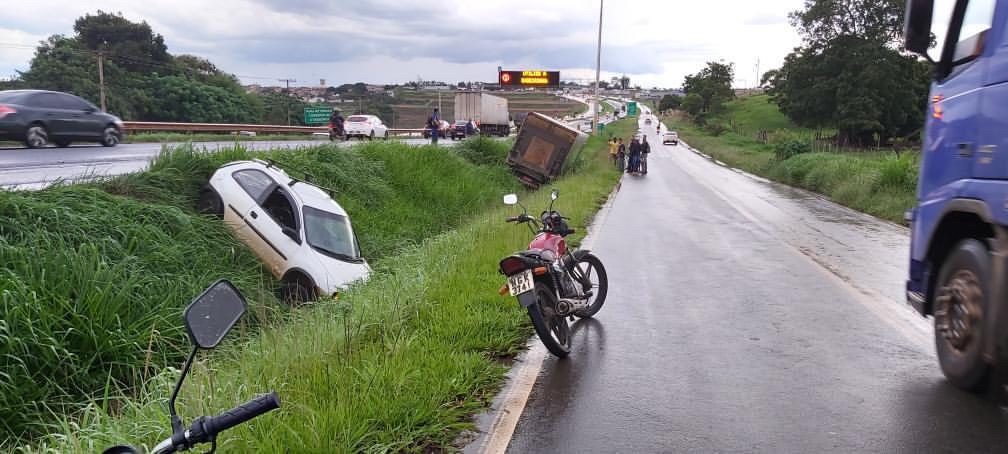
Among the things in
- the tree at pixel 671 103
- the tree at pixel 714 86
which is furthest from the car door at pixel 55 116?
the tree at pixel 671 103

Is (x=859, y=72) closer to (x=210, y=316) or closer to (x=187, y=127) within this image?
(x=187, y=127)

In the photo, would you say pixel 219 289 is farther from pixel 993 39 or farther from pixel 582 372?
pixel 993 39

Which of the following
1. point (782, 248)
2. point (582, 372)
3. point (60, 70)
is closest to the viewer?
point (582, 372)

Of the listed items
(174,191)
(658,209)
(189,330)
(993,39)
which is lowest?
(658,209)

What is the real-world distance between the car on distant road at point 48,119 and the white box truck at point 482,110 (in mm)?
33892

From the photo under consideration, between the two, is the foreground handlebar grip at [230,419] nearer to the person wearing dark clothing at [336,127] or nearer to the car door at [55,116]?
the car door at [55,116]

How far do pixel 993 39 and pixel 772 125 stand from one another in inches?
3972

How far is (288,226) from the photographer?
10.9 meters

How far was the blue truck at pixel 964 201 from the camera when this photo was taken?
416 centimetres

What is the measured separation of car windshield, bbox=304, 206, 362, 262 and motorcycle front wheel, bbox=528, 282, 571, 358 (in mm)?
5297

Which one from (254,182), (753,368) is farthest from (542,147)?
(753,368)

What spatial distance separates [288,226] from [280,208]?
442 millimetres

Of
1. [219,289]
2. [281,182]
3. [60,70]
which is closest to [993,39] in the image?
[219,289]

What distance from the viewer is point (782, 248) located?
11.9 metres
